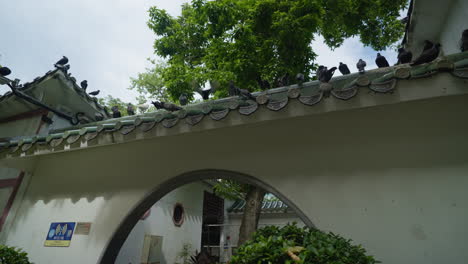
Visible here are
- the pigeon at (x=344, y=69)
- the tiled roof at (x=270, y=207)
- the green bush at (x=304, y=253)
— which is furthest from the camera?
the tiled roof at (x=270, y=207)

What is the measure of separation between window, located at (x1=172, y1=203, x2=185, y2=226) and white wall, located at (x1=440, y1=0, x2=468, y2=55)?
9149 millimetres

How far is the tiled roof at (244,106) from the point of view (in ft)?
7.73

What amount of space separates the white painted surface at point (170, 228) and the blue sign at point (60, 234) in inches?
115

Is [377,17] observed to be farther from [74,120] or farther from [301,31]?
[74,120]

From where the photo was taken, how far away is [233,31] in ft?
22.3

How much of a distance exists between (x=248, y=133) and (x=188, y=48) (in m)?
5.78

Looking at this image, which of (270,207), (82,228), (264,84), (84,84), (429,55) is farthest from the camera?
(270,207)

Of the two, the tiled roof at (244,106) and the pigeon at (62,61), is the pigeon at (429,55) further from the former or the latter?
the pigeon at (62,61)

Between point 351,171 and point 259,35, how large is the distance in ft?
16.7

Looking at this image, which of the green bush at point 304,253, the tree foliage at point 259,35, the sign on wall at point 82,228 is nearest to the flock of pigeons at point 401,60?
the green bush at point 304,253

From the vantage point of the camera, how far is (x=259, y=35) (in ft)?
22.8

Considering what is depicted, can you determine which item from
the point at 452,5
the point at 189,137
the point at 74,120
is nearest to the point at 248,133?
the point at 189,137

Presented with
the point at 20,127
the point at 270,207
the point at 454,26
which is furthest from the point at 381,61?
the point at 270,207

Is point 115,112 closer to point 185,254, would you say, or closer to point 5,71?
point 5,71
